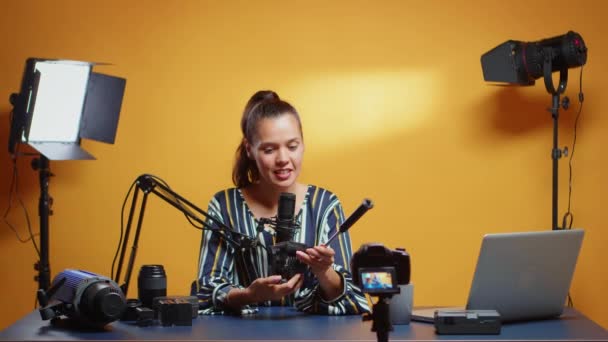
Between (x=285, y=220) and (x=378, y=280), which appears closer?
(x=378, y=280)

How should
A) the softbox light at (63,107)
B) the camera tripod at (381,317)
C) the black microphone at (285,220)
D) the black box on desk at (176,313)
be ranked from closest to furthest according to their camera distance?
1. the camera tripod at (381,317)
2. the black box on desk at (176,313)
3. the black microphone at (285,220)
4. the softbox light at (63,107)

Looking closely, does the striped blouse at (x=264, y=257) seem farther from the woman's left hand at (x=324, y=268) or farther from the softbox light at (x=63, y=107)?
the softbox light at (x=63, y=107)

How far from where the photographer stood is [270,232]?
2.64 m

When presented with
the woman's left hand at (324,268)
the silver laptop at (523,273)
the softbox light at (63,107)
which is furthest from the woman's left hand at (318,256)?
the softbox light at (63,107)

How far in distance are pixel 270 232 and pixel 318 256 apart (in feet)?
1.35

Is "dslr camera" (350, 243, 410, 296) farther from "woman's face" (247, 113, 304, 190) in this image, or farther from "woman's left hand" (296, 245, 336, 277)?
"woman's face" (247, 113, 304, 190)

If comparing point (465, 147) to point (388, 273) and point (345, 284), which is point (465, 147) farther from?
point (388, 273)

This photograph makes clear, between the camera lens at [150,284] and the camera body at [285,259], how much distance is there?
30cm

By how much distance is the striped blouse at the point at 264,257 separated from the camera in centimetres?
244

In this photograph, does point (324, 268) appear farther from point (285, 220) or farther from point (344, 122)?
point (344, 122)

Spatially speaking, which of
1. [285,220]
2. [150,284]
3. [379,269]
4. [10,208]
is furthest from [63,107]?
[379,269]

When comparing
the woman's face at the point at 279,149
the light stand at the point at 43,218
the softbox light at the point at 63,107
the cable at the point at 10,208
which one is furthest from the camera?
the cable at the point at 10,208

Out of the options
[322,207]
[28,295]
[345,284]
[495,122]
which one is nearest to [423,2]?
[495,122]

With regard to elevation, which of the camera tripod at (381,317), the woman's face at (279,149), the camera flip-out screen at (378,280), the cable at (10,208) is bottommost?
the cable at (10,208)
